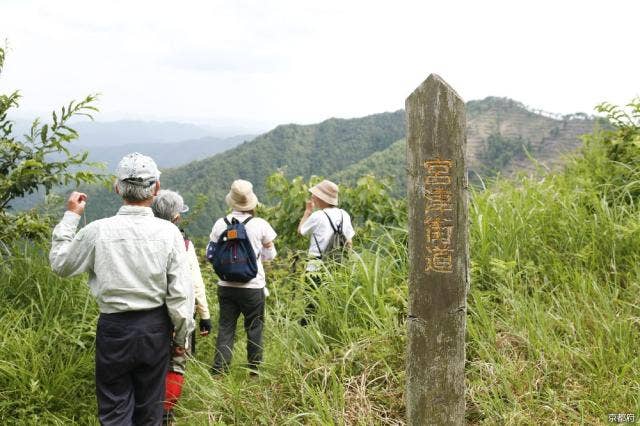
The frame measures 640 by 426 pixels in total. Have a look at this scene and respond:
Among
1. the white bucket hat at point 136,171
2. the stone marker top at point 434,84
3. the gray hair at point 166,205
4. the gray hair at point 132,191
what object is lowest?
the gray hair at point 166,205

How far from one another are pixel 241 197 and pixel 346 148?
253ft

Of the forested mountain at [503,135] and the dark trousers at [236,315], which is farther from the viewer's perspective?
the forested mountain at [503,135]

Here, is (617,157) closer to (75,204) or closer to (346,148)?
(75,204)

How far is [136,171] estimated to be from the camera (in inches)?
106

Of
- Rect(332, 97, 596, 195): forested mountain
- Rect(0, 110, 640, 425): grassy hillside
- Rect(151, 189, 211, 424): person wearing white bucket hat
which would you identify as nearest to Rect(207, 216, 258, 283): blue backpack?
Rect(151, 189, 211, 424): person wearing white bucket hat

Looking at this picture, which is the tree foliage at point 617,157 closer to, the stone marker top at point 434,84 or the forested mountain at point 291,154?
the stone marker top at point 434,84

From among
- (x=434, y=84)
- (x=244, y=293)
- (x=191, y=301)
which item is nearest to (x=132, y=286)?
(x=191, y=301)

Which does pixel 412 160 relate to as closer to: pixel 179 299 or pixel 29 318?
pixel 179 299

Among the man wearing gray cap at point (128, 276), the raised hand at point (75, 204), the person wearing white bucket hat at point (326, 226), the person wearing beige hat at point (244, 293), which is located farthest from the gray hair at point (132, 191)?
the person wearing white bucket hat at point (326, 226)

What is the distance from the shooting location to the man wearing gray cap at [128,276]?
267 cm

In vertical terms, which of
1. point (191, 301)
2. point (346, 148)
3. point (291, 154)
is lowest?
point (191, 301)

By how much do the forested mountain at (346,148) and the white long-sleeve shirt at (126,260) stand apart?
37.7 metres

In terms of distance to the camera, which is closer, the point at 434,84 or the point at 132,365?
the point at 434,84

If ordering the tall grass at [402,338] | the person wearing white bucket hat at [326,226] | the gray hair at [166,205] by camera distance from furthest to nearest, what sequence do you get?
the person wearing white bucket hat at [326,226] → the gray hair at [166,205] → the tall grass at [402,338]
